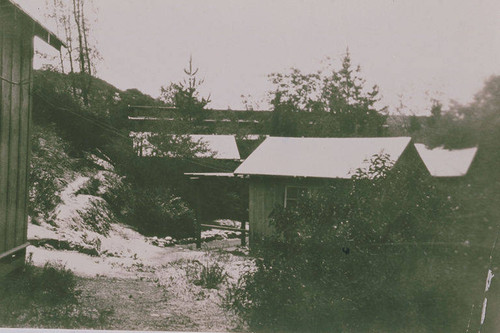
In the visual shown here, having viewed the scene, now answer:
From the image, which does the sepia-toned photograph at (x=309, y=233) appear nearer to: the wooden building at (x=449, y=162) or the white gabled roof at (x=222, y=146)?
the wooden building at (x=449, y=162)

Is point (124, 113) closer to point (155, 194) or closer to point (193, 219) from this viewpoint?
point (155, 194)

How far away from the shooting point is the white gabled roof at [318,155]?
234 inches

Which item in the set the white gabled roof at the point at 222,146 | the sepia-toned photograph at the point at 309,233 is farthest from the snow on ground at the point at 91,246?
the white gabled roof at the point at 222,146

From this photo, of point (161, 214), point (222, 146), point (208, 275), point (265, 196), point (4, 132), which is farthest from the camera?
point (222, 146)

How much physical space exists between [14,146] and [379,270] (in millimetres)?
4645

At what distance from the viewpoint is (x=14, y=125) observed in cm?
507

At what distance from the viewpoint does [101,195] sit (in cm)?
1108

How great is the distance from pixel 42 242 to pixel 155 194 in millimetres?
4058

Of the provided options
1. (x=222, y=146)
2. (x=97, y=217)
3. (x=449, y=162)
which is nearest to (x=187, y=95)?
(x=449, y=162)

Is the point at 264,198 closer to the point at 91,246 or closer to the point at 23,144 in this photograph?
the point at 91,246

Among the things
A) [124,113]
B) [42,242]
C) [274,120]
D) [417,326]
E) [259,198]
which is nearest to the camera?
[417,326]

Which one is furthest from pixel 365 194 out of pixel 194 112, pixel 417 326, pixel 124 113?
pixel 124 113

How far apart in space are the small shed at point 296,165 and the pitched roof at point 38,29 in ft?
12.6

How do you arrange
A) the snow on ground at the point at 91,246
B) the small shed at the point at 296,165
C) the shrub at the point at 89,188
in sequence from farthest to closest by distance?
1. the shrub at the point at 89,188
2. the snow on ground at the point at 91,246
3. the small shed at the point at 296,165
